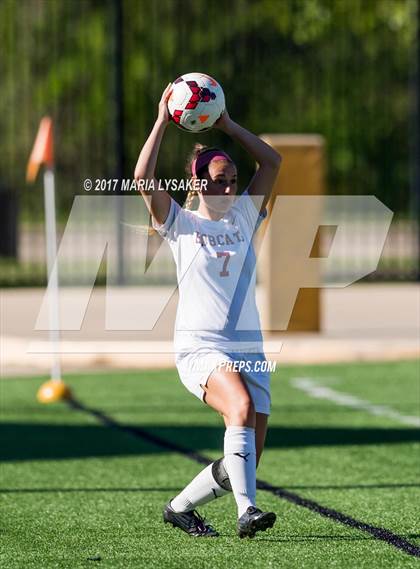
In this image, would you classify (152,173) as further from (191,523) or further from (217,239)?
(191,523)

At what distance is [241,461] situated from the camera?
22.7ft

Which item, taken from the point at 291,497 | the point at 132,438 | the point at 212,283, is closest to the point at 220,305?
the point at 212,283

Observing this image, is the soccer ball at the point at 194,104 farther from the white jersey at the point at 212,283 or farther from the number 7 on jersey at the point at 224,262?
the number 7 on jersey at the point at 224,262

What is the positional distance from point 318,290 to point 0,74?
22140 millimetres

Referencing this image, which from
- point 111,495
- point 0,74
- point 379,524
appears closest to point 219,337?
point 379,524

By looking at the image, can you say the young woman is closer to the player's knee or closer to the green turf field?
the player's knee

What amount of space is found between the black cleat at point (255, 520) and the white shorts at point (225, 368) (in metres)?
0.53

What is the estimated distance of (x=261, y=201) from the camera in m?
7.36

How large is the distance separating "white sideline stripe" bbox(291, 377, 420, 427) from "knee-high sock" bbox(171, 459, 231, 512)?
4.60 meters

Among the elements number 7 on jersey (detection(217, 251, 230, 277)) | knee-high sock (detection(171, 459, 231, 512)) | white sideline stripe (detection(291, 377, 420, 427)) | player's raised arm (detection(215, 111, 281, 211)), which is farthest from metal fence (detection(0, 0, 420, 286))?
number 7 on jersey (detection(217, 251, 230, 277))

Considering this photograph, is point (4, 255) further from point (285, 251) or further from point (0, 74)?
point (285, 251)

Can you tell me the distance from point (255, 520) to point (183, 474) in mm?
2750

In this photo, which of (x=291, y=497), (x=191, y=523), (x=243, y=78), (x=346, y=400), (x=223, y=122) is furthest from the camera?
(x=243, y=78)

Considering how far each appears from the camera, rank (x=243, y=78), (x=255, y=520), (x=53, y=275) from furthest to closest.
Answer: (x=243, y=78) < (x=53, y=275) < (x=255, y=520)
